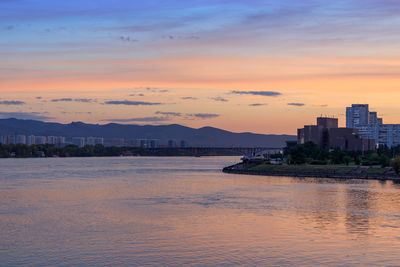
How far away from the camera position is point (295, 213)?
40.5 meters

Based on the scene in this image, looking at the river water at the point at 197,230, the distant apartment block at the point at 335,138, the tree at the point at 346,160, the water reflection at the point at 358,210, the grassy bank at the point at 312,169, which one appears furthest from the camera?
the distant apartment block at the point at 335,138

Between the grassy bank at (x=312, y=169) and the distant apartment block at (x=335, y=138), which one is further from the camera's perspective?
the distant apartment block at (x=335, y=138)

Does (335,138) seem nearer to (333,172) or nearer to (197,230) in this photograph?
(333,172)

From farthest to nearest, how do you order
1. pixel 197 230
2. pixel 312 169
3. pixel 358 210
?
1. pixel 312 169
2. pixel 358 210
3. pixel 197 230

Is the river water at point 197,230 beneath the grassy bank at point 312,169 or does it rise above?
beneath

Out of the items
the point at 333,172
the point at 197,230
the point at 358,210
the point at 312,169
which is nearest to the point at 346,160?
the point at 312,169

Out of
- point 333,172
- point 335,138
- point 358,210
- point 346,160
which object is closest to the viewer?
point 358,210

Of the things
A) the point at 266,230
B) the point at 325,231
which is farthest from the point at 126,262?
the point at 325,231

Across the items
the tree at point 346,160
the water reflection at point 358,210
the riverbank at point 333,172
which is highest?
the tree at point 346,160

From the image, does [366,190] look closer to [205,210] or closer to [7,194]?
[205,210]

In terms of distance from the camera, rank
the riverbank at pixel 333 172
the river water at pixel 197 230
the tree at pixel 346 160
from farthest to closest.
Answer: the tree at pixel 346 160
the riverbank at pixel 333 172
the river water at pixel 197 230

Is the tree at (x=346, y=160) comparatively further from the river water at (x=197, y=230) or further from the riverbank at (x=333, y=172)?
the river water at (x=197, y=230)

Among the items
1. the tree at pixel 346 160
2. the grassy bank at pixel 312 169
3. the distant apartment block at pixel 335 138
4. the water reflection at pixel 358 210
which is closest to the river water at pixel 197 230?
the water reflection at pixel 358 210

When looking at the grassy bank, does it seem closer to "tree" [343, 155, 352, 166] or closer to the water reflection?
"tree" [343, 155, 352, 166]
